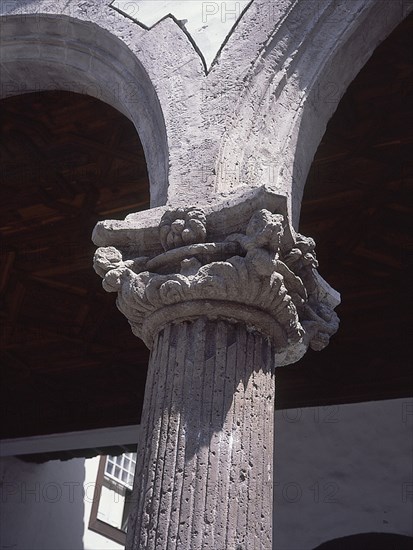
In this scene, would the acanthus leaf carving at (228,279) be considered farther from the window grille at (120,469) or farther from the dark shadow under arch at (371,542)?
the window grille at (120,469)

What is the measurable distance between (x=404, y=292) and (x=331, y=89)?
126 inches

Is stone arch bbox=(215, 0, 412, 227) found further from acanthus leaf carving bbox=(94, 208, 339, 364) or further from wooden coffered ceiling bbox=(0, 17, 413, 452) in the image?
wooden coffered ceiling bbox=(0, 17, 413, 452)

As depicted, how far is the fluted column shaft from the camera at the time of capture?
265 centimetres

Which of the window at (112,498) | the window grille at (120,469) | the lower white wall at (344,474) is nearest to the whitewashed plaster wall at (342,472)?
the lower white wall at (344,474)

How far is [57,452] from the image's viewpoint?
28.9 feet

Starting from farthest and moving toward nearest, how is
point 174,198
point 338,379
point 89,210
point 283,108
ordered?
point 338,379
point 89,210
point 283,108
point 174,198

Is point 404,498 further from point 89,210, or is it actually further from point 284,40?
point 284,40

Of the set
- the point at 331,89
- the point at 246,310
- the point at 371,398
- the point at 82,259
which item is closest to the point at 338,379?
the point at 371,398

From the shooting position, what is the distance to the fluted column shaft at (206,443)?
8.70 feet

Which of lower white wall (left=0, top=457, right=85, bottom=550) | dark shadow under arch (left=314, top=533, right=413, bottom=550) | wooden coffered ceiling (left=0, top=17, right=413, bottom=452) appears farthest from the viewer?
lower white wall (left=0, top=457, right=85, bottom=550)

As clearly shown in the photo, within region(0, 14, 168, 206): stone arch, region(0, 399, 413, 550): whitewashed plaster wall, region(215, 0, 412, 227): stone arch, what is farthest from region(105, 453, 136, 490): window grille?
region(215, 0, 412, 227): stone arch

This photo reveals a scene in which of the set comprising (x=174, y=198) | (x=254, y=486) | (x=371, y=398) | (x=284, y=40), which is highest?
(x=371, y=398)

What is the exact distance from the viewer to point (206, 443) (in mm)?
2771

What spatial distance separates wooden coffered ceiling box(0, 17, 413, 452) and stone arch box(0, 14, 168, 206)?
912 millimetres
